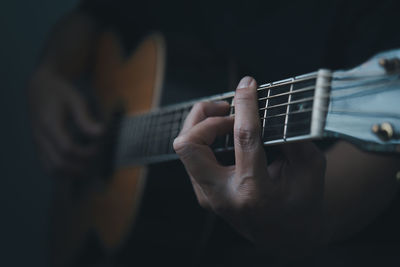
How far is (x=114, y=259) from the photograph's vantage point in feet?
2.70

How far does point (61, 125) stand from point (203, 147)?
66 centimetres

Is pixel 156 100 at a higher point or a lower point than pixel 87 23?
lower

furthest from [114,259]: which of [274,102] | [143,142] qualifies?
[274,102]

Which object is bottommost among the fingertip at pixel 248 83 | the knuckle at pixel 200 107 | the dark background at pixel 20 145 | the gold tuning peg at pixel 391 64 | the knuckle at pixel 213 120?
the dark background at pixel 20 145

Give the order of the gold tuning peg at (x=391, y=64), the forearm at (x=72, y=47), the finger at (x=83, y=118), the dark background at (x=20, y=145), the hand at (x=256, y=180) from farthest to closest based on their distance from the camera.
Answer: the dark background at (x=20, y=145)
the forearm at (x=72, y=47)
the finger at (x=83, y=118)
the hand at (x=256, y=180)
the gold tuning peg at (x=391, y=64)

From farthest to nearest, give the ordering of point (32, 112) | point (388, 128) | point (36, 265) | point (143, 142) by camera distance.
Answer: point (36, 265) < point (32, 112) < point (143, 142) < point (388, 128)

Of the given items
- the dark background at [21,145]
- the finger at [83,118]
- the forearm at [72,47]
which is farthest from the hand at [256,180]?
the dark background at [21,145]

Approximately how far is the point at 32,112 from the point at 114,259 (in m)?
0.49

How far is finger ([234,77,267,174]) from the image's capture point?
14.8 inches

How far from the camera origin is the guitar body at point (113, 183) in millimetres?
→ 764

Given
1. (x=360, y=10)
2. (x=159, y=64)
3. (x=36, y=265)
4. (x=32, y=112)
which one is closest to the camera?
(x=360, y=10)

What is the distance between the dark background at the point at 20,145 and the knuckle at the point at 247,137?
114 cm

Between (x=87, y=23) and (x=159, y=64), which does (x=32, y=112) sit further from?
(x=159, y=64)

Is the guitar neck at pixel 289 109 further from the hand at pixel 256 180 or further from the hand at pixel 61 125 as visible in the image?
the hand at pixel 61 125
